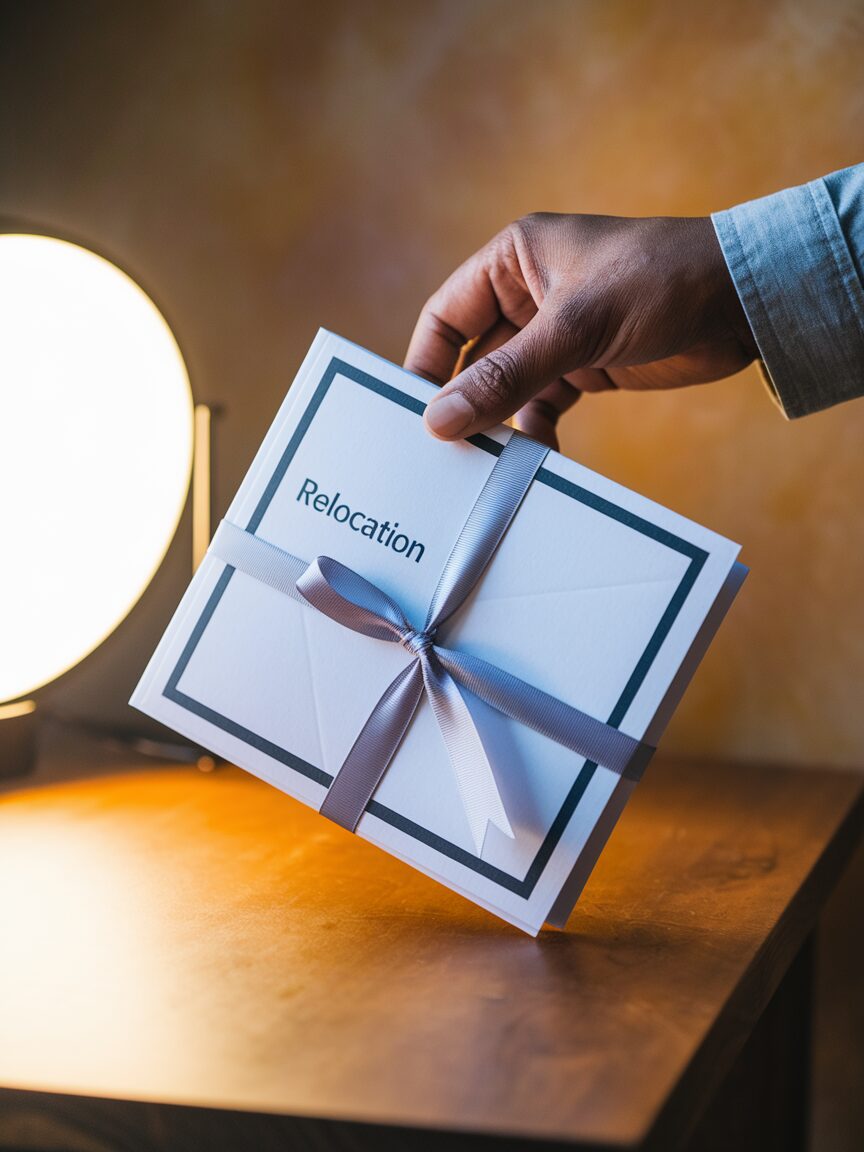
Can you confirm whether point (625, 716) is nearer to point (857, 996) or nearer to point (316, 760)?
point (316, 760)

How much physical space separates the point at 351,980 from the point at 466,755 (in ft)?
0.43

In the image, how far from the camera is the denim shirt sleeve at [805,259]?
27.9 inches

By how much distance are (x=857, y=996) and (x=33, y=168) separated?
1155 millimetres

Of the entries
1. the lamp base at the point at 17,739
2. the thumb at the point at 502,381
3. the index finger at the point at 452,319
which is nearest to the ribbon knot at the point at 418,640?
the thumb at the point at 502,381

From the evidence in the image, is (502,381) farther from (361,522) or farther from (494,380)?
(361,522)

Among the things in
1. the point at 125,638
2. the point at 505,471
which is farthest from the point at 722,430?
the point at 125,638


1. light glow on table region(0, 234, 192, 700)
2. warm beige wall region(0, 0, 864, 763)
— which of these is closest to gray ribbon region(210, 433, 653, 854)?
light glow on table region(0, 234, 192, 700)

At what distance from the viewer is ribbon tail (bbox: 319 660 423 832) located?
612 millimetres

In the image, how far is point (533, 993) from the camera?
51cm

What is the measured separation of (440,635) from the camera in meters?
0.61

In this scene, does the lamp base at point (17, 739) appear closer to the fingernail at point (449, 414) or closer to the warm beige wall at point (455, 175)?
the warm beige wall at point (455, 175)

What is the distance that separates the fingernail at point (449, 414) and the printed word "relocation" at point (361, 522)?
61mm

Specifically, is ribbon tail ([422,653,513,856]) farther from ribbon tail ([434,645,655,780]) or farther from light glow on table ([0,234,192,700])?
light glow on table ([0,234,192,700])

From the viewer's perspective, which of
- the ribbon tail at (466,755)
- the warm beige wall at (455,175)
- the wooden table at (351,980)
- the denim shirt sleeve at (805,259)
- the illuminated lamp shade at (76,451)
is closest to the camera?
the wooden table at (351,980)
